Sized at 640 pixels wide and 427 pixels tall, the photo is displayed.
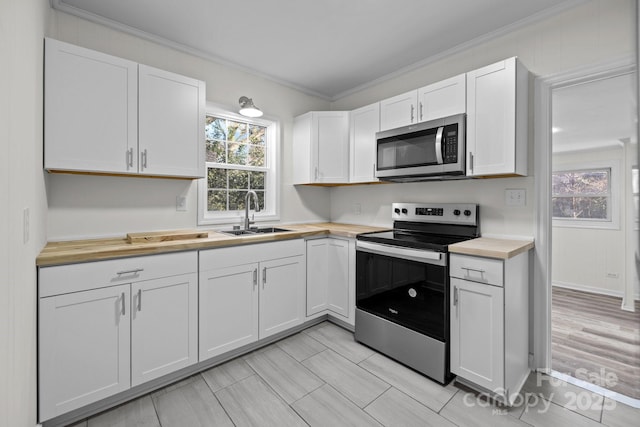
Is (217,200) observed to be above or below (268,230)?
above

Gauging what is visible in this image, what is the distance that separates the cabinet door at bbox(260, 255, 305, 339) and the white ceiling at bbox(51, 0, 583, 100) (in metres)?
1.81

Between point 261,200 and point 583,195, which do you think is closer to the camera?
point 261,200

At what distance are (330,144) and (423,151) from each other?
109 cm

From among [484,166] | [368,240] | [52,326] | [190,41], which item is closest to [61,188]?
[52,326]

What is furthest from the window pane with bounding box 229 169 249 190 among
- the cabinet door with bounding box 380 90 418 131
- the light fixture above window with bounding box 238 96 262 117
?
the cabinet door with bounding box 380 90 418 131

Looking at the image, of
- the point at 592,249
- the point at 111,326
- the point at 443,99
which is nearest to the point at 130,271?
the point at 111,326

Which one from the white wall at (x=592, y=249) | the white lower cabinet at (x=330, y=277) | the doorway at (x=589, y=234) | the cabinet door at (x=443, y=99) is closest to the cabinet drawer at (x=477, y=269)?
the doorway at (x=589, y=234)

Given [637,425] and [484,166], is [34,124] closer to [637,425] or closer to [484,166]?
[484,166]

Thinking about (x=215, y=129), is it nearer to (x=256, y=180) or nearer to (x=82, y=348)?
(x=256, y=180)

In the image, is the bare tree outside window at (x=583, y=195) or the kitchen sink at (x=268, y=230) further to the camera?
the bare tree outside window at (x=583, y=195)

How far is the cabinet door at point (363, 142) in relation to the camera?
2818 millimetres

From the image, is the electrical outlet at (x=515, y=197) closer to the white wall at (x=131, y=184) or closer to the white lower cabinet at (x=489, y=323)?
the white lower cabinet at (x=489, y=323)

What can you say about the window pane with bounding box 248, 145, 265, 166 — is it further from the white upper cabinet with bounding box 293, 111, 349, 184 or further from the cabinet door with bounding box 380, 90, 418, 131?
the cabinet door with bounding box 380, 90, 418, 131

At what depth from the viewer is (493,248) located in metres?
1.79
